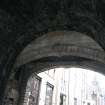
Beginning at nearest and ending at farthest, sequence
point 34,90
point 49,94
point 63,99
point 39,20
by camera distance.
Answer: point 39,20, point 34,90, point 49,94, point 63,99

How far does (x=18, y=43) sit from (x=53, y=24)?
80cm

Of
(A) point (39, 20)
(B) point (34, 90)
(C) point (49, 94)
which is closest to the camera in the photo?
(A) point (39, 20)

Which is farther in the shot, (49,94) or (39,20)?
(49,94)

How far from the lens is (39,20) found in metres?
4.06

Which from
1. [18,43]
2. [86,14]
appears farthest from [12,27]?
[86,14]

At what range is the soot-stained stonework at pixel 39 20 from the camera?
→ 3752 millimetres

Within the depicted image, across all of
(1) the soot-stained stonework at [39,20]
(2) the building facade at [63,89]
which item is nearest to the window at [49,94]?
(2) the building facade at [63,89]

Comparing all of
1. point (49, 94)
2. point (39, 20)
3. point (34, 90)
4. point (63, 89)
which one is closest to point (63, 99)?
point (63, 89)

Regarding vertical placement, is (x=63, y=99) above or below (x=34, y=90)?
above

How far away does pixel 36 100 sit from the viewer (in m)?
11.6

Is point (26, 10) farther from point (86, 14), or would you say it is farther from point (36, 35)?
point (86, 14)

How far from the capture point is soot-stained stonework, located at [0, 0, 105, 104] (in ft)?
12.3

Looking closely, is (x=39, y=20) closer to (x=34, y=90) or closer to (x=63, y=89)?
(x=34, y=90)

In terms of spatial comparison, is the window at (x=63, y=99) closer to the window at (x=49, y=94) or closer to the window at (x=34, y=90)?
the window at (x=49, y=94)
